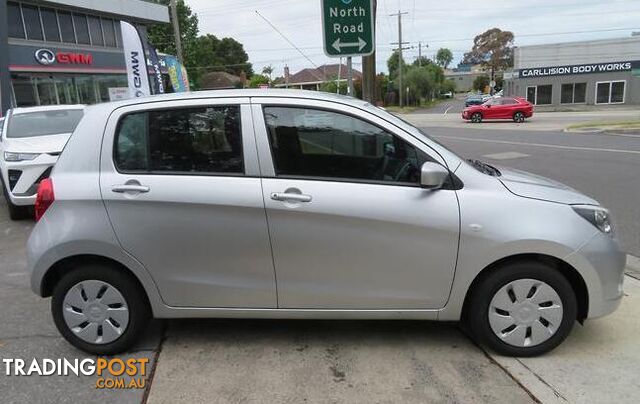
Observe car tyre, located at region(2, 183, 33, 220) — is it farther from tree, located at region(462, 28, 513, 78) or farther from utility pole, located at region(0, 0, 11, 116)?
tree, located at region(462, 28, 513, 78)

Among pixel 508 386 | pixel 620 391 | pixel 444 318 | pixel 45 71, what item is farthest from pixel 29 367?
pixel 45 71

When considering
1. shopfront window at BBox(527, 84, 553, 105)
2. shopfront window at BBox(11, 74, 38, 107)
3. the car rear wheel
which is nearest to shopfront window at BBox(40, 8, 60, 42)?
shopfront window at BBox(11, 74, 38, 107)

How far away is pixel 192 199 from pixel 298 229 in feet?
2.33

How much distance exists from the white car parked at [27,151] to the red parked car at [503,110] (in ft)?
88.4

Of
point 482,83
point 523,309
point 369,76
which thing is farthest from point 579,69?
point 482,83

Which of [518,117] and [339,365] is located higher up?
[339,365]

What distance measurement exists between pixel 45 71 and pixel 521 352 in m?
28.6

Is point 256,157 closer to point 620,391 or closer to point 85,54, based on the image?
point 620,391

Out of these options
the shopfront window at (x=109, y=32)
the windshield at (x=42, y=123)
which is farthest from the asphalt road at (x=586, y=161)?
the shopfront window at (x=109, y=32)

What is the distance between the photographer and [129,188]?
3.51m

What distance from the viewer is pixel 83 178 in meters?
3.58

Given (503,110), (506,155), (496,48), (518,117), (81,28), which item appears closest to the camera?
(506,155)

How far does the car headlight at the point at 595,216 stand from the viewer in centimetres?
349

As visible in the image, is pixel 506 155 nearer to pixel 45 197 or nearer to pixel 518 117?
pixel 45 197
